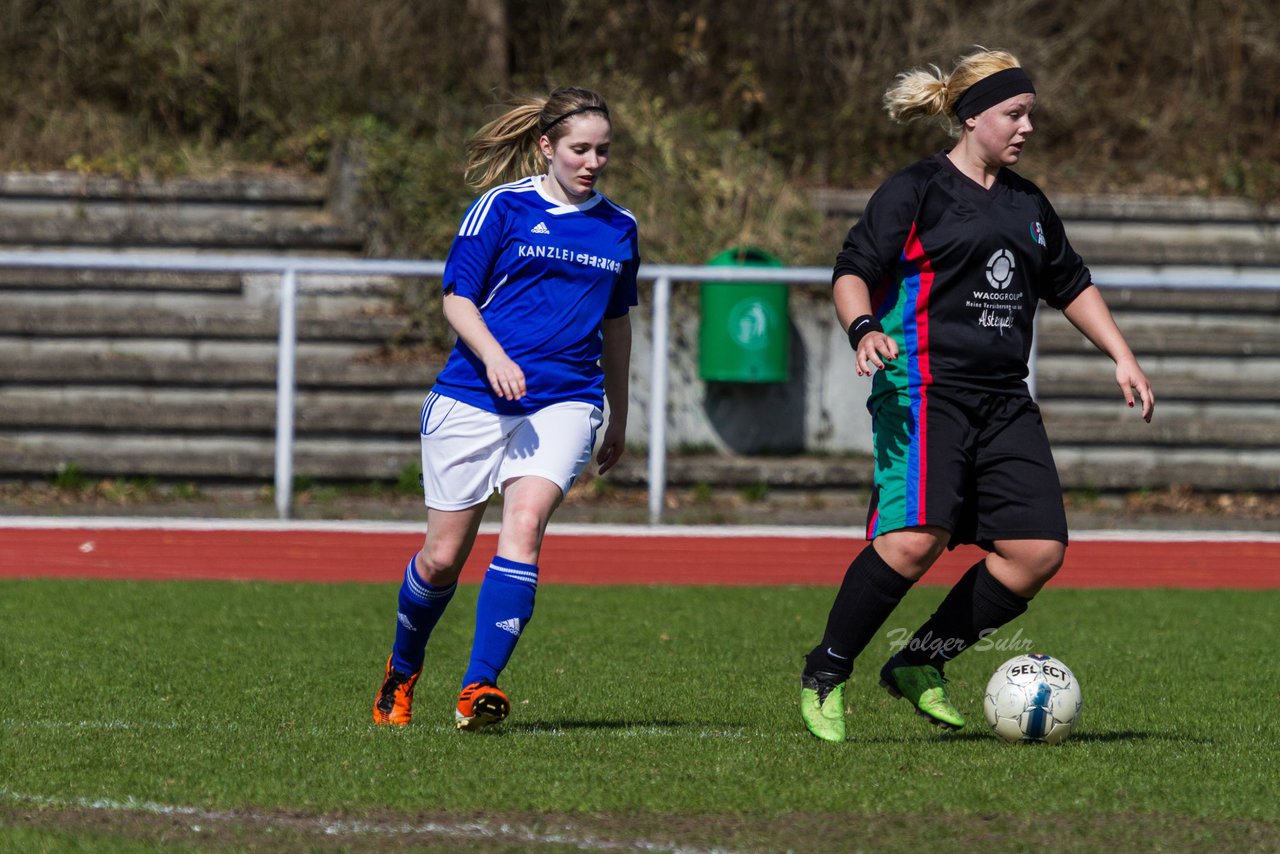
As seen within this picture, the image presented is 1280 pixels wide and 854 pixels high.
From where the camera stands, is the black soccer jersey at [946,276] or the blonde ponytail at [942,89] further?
the blonde ponytail at [942,89]

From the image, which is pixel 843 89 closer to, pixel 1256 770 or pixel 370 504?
pixel 370 504

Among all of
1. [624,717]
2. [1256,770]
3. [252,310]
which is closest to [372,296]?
[252,310]

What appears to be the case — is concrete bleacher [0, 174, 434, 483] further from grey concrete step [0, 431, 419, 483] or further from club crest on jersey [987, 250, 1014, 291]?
club crest on jersey [987, 250, 1014, 291]

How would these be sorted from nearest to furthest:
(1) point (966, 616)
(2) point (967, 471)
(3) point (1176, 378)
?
(2) point (967, 471) → (1) point (966, 616) → (3) point (1176, 378)

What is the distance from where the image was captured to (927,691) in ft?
17.0

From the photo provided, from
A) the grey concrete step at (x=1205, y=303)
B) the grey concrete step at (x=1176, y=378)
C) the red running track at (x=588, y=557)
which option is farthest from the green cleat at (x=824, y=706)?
the grey concrete step at (x=1205, y=303)

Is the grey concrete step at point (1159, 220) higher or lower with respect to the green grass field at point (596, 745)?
higher

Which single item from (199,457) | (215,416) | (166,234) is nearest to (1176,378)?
(215,416)

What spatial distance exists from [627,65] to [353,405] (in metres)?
6.81

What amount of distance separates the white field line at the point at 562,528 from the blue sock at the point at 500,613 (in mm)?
5375

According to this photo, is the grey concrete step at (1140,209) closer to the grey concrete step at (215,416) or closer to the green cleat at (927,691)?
the grey concrete step at (215,416)

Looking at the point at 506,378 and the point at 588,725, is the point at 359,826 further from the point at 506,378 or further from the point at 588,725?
the point at 588,725

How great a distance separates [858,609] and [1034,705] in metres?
0.56

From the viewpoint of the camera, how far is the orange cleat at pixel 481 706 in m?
4.86
